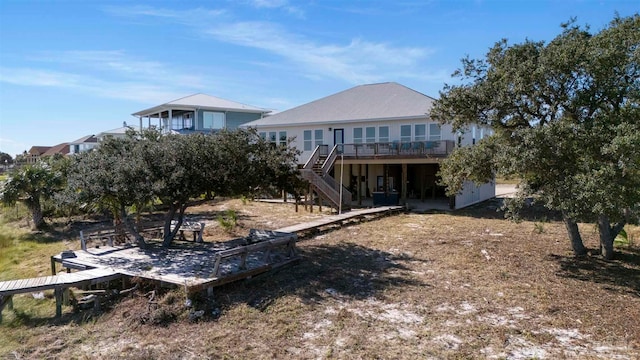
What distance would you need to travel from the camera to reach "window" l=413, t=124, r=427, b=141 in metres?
22.7

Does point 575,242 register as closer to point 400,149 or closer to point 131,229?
point 400,149

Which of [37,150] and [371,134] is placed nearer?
[371,134]

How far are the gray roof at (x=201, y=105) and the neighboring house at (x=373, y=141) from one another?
710 centimetres

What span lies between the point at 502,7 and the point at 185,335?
11.6 m

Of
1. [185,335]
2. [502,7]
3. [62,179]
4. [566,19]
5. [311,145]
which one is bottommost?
[185,335]

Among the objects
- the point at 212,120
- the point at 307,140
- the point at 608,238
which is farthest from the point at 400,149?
the point at 212,120

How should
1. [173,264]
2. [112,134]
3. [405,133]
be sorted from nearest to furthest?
1. [173,264]
2. [405,133]
3. [112,134]

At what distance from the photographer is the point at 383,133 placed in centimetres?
2409

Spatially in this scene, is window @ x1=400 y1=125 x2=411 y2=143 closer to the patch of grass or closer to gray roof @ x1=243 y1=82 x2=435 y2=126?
gray roof @ x1=243 y1=82 x2=435 y2=126

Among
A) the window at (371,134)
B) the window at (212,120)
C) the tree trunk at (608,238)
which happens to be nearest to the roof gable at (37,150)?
the window at (212,120)

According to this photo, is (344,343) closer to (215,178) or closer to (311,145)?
(215,178)

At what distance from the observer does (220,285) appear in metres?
9.20

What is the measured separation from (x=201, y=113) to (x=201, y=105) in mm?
632

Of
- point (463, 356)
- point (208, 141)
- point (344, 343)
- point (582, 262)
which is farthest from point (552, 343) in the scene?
point (208, 141)
